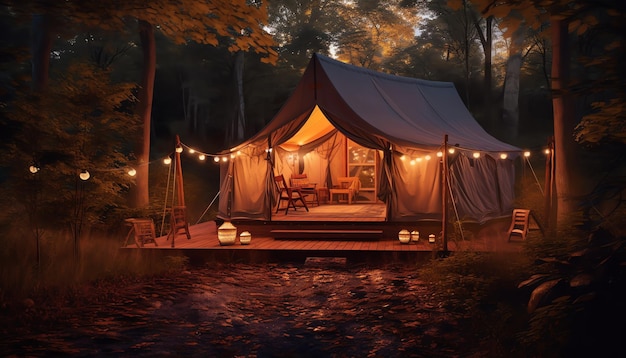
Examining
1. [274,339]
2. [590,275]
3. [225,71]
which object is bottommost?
[274,339]

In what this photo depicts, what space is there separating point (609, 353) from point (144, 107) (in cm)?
1089

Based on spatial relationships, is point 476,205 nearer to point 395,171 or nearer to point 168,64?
point 395,171

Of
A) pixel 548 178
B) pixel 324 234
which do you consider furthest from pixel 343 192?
pixel 548 178

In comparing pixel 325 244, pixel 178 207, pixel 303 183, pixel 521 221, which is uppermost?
pixel 303 183

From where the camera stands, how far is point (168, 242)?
380 inches

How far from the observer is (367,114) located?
35.3 feet

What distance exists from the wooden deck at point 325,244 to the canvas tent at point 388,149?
0.30 meters

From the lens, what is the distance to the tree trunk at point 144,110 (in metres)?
12.0

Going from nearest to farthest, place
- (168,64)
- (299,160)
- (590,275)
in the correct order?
(590,275) < (299,160) < (168,64)

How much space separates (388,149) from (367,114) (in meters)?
1.11

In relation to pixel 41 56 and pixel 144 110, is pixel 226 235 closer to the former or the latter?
pixel 144 110

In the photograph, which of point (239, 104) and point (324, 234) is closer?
point (324, 234)

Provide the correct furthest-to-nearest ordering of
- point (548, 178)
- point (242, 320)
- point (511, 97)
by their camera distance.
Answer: point (511, 97) → point (548, 178) → point (242, 320)

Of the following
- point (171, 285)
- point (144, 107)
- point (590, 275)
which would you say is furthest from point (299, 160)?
point (590, 275)
